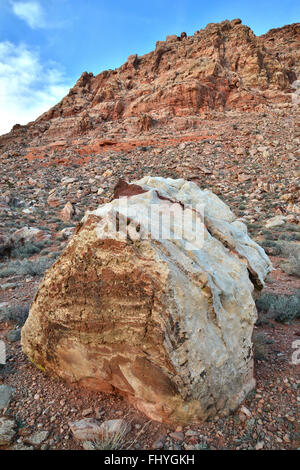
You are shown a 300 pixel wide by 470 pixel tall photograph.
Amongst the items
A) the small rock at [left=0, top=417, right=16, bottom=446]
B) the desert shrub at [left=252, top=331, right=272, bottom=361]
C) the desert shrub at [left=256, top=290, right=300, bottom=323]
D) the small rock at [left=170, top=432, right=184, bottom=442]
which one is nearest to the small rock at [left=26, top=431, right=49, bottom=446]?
the small rock at [left=0, top=417, right=16, bottom=446]

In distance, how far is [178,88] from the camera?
92.4 ft

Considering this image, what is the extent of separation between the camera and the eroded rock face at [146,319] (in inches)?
79.0

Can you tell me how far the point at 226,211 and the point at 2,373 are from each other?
3.65m

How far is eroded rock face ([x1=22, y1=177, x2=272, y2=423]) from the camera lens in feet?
6.58

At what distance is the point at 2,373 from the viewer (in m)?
2.76

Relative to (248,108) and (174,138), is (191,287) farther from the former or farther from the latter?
(248,108)

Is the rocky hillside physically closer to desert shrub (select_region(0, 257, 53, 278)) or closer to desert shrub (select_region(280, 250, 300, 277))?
desert shrub (select_region(280, 250, 300, 277))

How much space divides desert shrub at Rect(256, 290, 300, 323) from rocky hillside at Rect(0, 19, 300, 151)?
2464cm

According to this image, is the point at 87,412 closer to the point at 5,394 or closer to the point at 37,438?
the point at 37,438

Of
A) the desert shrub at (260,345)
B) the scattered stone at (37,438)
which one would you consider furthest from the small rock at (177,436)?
the desert shrub at (260,345)

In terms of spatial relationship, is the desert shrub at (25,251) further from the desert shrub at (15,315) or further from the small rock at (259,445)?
the small rock at (259,445)

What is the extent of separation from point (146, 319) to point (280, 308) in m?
3.01

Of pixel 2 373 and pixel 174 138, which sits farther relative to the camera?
pixel 174 138
